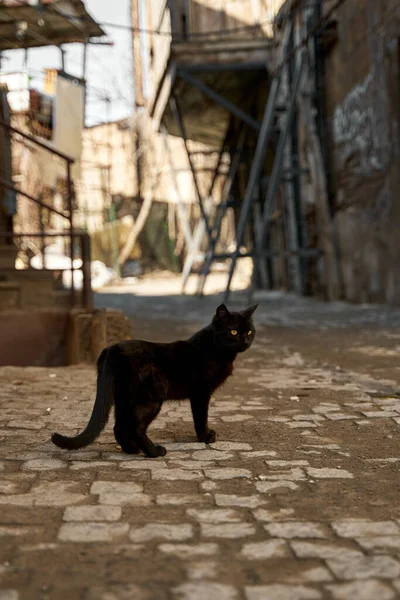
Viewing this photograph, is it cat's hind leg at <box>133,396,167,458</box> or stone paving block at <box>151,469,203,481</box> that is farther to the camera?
cat's hind leg at <box>133,396,167,458</box>

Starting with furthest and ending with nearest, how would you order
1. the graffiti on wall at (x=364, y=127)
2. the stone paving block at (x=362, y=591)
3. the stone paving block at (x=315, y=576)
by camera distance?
the graffiti on wall at (x=364, y=127), the stone paving block at (x=315, y=576), the stone paving block at (x=362, y=591)

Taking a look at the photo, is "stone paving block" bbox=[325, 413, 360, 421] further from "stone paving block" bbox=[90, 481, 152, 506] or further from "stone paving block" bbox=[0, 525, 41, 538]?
"stone paving block" bbox=[0, 525, 41, 538]

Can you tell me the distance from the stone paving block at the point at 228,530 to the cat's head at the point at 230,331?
52.7 inches

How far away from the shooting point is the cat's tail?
3289 millimetres

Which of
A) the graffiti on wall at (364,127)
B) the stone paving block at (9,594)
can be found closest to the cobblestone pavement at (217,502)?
the stone paving block at (9,594)

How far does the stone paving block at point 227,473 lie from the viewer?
304cm

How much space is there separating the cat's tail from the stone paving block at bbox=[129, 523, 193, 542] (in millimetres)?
913

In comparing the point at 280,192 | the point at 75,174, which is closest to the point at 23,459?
the point at 280,192

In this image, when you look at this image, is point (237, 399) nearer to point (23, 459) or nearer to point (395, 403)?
point (395, 403)

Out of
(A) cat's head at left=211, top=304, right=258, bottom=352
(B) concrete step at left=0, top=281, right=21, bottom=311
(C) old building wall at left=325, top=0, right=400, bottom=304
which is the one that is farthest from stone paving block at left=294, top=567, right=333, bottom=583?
(C) old building wall at left=325, top=0, right=400, bottom=304

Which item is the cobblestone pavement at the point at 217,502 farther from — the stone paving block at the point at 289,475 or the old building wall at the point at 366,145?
the old building wall at the point at 366,145

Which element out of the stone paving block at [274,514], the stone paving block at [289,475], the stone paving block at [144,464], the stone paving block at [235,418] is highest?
the stone paving block at [274,514]

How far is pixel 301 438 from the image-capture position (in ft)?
12.3

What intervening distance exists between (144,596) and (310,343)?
6020mm
